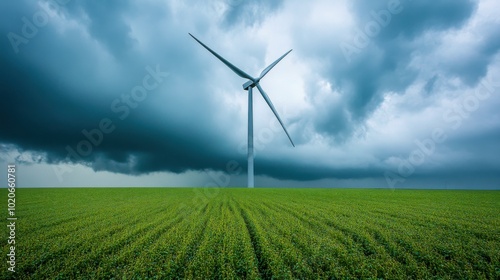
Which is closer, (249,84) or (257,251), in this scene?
(257,251)

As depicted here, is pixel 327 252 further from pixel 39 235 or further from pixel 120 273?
pixel 39 235

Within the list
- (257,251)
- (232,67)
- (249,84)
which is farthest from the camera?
(249,84)

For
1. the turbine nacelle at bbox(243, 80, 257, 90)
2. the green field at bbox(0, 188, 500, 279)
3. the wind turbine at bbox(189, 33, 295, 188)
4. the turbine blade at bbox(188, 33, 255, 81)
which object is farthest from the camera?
the turbine nacelle at bbox(243, 80, 257, 90)

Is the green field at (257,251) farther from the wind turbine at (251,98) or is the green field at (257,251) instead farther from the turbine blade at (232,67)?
the wind turbine at (251,98)

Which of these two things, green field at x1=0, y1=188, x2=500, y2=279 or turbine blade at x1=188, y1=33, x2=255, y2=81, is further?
turbine blade at x1=188, y1=33, x2=255, y2=81

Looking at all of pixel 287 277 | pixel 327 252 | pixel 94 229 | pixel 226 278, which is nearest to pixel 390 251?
pixel 327 252

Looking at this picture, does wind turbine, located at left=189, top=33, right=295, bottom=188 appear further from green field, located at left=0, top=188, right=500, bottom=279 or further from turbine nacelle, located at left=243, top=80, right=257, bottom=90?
green field, located at left=0, top=188, right=500, bottom=279

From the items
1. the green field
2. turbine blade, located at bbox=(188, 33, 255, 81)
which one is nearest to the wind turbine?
turbine blade, located at bbox=(188, 33, 255, 81)

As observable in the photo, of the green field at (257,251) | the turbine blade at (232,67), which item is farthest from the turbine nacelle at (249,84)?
the green field at (257,251)

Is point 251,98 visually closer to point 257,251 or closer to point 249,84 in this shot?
point 249,84

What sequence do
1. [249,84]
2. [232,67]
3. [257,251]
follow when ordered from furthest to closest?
[249,84], [232,67], [257,251]

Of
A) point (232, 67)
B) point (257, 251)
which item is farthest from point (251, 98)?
point (257, 251)

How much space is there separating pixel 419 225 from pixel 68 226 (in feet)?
79.6

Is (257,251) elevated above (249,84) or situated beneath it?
situated beneath
